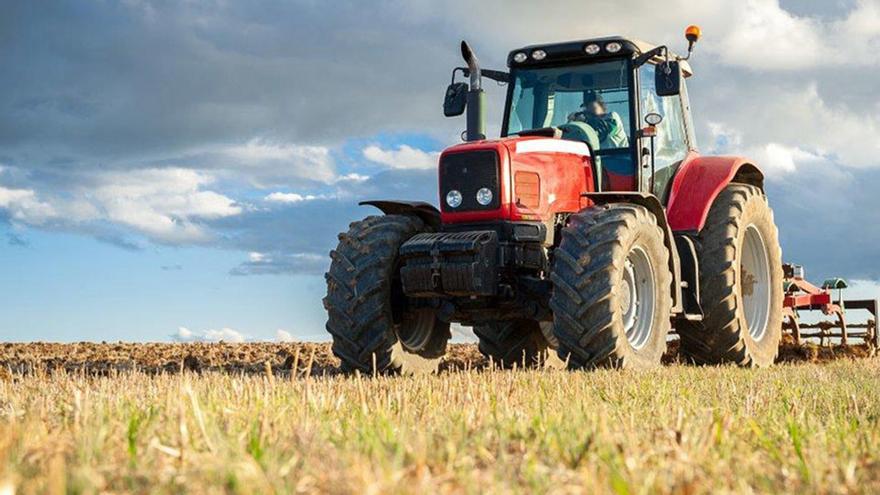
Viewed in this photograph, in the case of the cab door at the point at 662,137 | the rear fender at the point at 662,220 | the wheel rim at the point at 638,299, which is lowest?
the wheel rim at the point at 638,299

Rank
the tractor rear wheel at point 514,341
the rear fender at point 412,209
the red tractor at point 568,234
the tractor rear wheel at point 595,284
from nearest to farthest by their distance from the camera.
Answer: the tractor rear wheel at point 595,284 → the red tractor at point 568,234 → the rear fender at point 412,209 → the tractor rear wheel at point 514,341

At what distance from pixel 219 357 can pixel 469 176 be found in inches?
206

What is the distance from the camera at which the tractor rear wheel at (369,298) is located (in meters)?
9.22

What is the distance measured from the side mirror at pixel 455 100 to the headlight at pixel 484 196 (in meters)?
1.07

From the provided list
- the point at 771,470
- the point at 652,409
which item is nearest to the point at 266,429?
the point at 771,470

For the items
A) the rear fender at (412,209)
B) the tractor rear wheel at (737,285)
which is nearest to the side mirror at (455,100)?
the rear fender at (412,209)

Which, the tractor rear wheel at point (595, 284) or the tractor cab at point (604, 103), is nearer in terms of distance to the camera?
the tractor rear wheel at point (595, 284)

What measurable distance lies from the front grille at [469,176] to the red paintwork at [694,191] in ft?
6.89

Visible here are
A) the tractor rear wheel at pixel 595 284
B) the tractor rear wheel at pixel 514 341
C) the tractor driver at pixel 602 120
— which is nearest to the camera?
the tractor rear wheel at pixel 595 284

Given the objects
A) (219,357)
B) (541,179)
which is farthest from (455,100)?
(219,357)

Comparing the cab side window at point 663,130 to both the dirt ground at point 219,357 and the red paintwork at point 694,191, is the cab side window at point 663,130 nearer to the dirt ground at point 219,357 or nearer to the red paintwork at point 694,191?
the red paintwork at point 694,191

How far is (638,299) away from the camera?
31.2ft

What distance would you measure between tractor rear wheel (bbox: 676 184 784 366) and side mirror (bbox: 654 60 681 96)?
1.68 m

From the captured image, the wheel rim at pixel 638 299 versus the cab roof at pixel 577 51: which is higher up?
the cab roof at pixel 577 51
